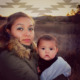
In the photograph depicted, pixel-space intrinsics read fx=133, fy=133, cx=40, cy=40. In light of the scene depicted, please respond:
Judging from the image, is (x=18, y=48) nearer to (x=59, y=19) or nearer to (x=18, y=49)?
(x=18, y=49)

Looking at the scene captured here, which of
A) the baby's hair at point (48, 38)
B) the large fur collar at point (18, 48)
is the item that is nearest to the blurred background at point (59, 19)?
the baby's hair at point (48, 38)

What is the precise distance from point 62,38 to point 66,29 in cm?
12

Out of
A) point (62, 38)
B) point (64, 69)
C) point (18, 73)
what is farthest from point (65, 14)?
point (18, 73)

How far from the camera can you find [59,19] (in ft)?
4.75

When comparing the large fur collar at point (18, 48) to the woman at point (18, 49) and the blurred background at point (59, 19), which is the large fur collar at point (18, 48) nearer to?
the woman at point (18, 49)

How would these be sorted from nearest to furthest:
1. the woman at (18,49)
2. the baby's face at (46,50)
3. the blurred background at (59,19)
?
1. the woman at (18,49)
2. the baby's face at (46,50)
3. the blurred background at (59,19)

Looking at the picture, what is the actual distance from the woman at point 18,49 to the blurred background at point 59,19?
0.33 ft

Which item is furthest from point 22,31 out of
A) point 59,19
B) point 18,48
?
point 59,19

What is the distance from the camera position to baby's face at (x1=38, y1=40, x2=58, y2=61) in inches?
49.2

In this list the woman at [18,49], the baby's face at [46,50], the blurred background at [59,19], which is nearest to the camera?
the woman at [18,49]

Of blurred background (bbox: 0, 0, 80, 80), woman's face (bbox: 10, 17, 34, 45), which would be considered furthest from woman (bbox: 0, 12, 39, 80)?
blurred background (bbox: 0, 0, 80, 80)

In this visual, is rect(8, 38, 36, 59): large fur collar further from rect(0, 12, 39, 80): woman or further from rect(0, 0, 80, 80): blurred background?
rect(0, 0, 80, 80): blurred background

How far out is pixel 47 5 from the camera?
1527 mm

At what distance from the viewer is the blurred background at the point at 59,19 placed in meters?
1.39
